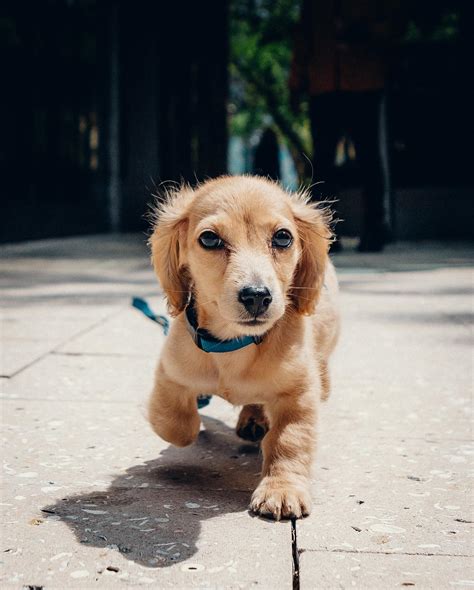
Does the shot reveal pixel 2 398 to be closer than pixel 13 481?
No

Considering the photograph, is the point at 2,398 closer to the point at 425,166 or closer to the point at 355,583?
the point at 355,583

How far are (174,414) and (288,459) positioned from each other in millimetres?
433

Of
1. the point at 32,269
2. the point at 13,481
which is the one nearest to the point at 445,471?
the point at 13,481

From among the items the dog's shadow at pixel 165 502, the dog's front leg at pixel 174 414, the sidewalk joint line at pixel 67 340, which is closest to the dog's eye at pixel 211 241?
the dog's front leg at pixel 174 414

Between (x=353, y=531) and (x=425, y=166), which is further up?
(x=425, y=166)

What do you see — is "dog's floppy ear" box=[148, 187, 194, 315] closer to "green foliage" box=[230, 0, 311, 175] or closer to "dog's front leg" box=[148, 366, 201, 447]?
"dog's front leg" box=[148, 366, 201, 447]

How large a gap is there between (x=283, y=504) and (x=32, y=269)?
6.19 m

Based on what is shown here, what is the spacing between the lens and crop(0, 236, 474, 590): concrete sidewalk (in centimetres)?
172

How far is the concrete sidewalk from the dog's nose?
0.53 metres

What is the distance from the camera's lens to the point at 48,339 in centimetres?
423

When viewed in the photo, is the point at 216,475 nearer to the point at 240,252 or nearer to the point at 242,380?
the point at 242,380

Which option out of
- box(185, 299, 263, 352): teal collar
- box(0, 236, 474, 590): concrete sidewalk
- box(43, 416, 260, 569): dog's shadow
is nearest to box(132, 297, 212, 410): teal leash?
box(0, 236, 474, 590): concrete sidewalk

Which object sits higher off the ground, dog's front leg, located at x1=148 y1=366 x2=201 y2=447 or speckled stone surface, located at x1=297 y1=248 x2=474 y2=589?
dog's front leg, located at x1=148 y1=366 x2=201 y2=447

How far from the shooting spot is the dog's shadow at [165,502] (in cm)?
184
